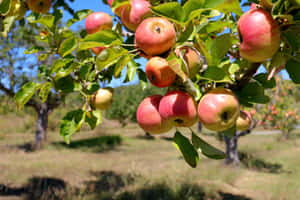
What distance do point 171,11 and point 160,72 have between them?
0.22 metres

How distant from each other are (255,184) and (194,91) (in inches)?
329

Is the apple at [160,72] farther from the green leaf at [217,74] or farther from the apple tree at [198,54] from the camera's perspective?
the green leaf at [217,74]

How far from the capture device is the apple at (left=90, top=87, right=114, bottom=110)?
1.49 meters

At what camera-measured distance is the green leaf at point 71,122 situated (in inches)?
54.1

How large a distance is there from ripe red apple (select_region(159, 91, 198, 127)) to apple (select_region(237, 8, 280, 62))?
0.26 metres

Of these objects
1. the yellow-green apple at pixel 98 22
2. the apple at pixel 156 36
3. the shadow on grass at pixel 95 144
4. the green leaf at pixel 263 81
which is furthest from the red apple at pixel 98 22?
the shadow on grass at pixel 95 144

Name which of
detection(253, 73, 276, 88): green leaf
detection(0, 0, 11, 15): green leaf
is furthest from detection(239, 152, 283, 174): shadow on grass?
detection(0, 0, 11, 15): green leaf

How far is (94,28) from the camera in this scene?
1.30m

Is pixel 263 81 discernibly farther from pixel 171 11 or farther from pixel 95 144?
pixel 95 144

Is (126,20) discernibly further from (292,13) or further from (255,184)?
(255,184)

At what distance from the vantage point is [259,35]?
67cm

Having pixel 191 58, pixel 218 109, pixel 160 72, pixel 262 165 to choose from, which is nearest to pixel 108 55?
pixel 160 72

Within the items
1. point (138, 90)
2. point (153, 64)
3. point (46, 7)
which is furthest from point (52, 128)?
point (153, 64)

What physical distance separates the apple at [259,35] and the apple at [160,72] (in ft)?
0.88
